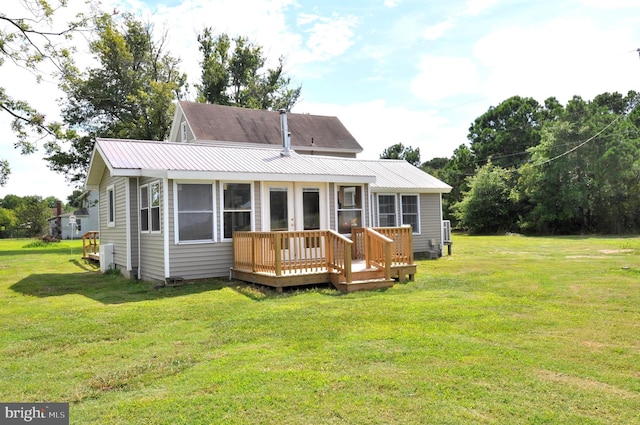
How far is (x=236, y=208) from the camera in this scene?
10797 mm

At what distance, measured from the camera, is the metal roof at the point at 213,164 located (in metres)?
10.3

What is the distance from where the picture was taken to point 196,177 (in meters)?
9.96

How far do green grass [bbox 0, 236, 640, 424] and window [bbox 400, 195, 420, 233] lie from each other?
7.16 metres

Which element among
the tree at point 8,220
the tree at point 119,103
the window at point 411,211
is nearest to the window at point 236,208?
the window at point 411,211

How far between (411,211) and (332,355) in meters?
12.1

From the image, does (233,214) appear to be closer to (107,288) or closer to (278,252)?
(278,252)

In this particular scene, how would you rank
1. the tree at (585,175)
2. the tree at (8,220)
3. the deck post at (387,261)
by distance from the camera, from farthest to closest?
the tree at (8,220)
the tree at (585,175)
the deck post at (387,261)

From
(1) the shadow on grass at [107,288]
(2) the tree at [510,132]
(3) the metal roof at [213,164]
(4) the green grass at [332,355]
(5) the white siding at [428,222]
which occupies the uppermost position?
(2) the tree at [510,132]

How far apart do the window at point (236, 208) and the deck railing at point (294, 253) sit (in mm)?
769

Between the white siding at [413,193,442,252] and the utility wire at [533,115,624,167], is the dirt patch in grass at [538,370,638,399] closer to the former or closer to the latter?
the white siding at [413,193,442,252]

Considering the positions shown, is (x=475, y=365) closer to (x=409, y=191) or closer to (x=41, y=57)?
(x=409, y=191)

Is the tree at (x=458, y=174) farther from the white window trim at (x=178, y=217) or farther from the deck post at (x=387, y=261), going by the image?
the white window trim at (x=178, y=217)

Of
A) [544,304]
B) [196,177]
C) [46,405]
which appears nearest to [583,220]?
[544,304]

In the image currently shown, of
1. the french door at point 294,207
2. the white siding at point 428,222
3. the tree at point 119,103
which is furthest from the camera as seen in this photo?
the tree at point 119,103
